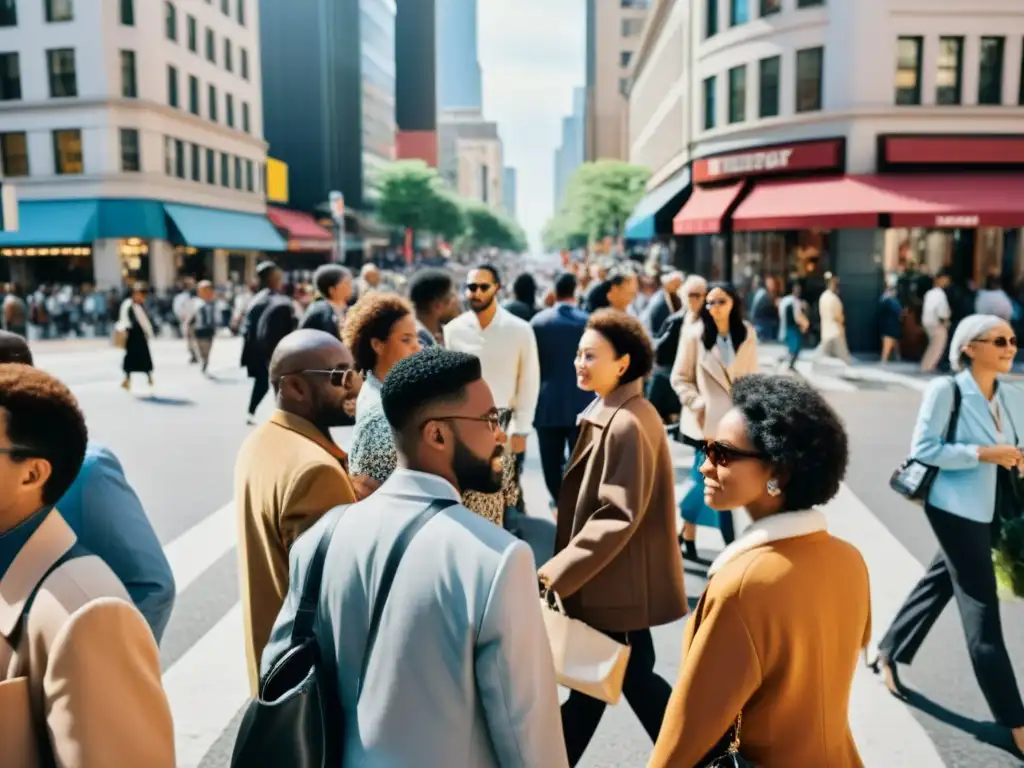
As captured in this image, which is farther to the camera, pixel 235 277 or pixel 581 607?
pixel 235 277

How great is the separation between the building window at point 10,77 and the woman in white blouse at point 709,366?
4239cm

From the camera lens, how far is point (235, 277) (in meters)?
47.4

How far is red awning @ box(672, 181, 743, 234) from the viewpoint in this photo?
93.9 feet

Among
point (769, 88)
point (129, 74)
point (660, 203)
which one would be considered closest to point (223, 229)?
point (129, 74)

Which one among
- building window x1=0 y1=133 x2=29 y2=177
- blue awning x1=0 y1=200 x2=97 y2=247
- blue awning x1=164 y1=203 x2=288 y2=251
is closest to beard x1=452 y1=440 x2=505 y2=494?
blue awning x1=0 y1=200 x2=97 y2=247

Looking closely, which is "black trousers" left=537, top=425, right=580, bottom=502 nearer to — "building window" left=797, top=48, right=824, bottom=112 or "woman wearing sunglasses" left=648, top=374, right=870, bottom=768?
"woman wearing sunglasses" left=648, top=374, right=870, bottom=768

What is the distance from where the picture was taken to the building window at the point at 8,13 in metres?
41.3

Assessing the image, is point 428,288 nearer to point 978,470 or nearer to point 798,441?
point 978,470


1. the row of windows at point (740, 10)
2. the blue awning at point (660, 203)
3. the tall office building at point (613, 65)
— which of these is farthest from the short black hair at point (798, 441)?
the tall office building at point (613, 65)

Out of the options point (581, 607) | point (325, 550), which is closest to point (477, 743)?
point (325, 550)

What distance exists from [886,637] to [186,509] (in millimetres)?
6367

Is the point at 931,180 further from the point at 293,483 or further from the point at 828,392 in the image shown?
the point at 293,483

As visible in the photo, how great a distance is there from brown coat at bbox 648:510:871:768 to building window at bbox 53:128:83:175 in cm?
4353

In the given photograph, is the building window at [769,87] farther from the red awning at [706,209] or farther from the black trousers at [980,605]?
the black trousers at [980,605]
